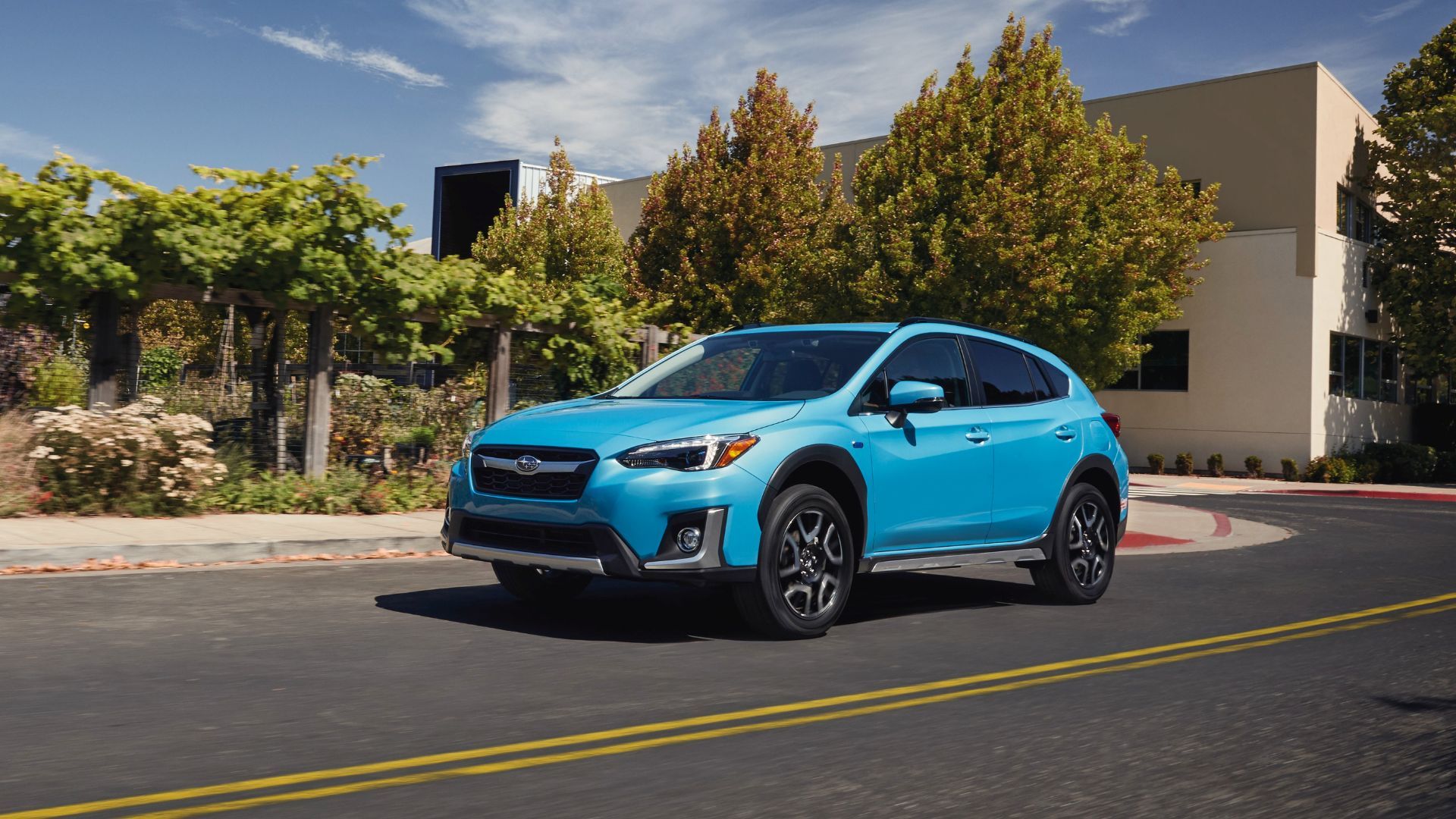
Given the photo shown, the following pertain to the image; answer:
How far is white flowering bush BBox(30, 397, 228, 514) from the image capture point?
38.8 ft

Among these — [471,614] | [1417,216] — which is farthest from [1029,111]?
[471,614]

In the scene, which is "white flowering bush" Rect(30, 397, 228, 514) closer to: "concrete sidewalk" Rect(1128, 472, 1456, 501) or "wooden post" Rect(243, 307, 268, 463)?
"wooden post" Rect(243, 307, 268, 463)

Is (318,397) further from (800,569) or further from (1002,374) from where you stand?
(800,569)

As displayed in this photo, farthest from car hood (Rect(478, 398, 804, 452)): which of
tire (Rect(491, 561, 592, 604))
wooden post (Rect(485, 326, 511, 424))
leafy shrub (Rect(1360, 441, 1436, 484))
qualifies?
leafy shrub (Rect(1360, 441, 1436, 484))

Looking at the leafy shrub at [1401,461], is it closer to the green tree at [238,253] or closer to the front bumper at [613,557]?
the green tree at [238,253]

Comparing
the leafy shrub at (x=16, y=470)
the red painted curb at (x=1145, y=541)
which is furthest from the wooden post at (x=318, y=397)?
the red painted curb at (x=1145, y=541)

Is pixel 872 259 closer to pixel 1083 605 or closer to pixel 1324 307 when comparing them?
pixel 1324 307

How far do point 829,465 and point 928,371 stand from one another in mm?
1439

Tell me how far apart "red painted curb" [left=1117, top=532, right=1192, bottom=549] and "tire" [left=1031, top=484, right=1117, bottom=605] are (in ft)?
17.1

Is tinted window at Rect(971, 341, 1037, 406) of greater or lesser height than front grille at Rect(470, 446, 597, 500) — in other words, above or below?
above

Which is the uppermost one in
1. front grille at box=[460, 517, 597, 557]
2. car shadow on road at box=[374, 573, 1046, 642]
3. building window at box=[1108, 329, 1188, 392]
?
building window at box=[1108, 329, 1188, 392]

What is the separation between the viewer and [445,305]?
15.0 metres

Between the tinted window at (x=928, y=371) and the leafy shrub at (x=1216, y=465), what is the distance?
88.5ft

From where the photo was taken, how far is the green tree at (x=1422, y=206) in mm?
34344
